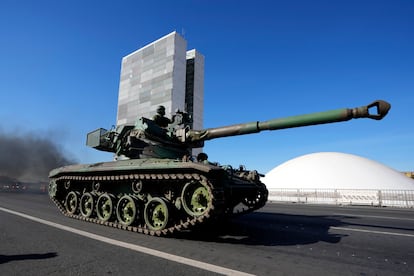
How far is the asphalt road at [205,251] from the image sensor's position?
4375 mm

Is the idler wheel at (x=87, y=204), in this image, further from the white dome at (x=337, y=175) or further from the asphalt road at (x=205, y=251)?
the white dome at (x=337, y=175)

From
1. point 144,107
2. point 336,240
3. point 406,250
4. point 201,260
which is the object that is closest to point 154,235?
point 201,260

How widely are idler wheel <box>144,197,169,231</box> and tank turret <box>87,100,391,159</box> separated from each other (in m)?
1.80

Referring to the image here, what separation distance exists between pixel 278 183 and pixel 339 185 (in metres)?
7.89

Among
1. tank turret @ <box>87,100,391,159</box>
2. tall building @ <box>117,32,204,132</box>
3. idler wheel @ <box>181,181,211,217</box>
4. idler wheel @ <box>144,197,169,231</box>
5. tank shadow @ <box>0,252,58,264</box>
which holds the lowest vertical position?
tank shadow @ <box>0,252,58,264</box>

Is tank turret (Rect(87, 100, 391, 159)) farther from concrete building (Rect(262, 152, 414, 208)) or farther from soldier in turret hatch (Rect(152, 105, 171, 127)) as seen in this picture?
concrete building (Rect(262, 152, 414, 208))

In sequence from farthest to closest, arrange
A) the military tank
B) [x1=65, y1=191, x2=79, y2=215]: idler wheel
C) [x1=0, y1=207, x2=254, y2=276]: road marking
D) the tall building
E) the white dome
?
the tall building, the white dome, [x1=65, y1=191, x2=79, y2=215]: idler wheel, the military tank, [x1=0, y1=207, x2=254, y2=276]: road marking

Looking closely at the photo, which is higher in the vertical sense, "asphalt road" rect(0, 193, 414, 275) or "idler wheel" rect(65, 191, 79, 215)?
"idler wheel" rect(65, 191, 79, 215)

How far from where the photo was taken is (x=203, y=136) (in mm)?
8766

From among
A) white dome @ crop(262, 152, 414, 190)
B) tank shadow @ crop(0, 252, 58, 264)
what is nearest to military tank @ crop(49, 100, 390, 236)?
tank shadow @ crop(0, 252, 58, 264)

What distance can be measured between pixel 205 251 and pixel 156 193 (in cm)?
291

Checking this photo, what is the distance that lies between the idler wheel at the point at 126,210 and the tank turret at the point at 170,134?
59.3 inches

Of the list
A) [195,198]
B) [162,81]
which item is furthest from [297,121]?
[162,81]

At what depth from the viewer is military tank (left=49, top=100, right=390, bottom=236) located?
21.1 ft
